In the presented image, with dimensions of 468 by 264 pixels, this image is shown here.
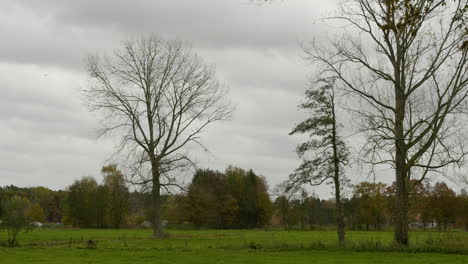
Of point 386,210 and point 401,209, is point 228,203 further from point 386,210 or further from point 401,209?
point 401,209

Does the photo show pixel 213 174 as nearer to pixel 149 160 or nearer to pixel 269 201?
pixel 269 201

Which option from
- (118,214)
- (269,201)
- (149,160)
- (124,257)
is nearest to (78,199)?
(118,214)

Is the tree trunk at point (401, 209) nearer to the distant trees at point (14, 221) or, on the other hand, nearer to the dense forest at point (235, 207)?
the distant trees at point (14, 221)

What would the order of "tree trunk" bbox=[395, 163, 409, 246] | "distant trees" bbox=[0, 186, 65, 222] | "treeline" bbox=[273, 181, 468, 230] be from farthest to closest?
1. "distant trees" bbox=[0, 186, 65, 222]
2. "treeline" bbox=[273, 181, 468, 230]
3. "tree trunk" bbox=[395, 163, 409, 246]

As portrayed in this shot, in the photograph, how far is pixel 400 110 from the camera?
2705 centimetres

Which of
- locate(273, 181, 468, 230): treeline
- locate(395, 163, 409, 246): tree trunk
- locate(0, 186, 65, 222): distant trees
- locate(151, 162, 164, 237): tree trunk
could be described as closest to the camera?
locate(395, 163, 409, 246): tree trunk

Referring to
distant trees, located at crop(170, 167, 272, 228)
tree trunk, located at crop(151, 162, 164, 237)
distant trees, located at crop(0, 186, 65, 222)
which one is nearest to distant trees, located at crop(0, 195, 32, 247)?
tree trunk, located at crop(151, 162, 164, 237)

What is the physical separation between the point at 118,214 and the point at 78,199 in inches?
321

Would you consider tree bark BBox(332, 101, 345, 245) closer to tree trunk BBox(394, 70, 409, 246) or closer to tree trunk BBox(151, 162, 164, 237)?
tree trunk BBox(394, 70, 409, 246)

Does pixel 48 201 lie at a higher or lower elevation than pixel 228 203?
higher

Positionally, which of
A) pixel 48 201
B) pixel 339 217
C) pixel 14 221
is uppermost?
pixel 48 201

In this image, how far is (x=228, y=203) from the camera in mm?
93375

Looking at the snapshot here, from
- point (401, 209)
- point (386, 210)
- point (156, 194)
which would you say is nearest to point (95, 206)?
point (156, 194)

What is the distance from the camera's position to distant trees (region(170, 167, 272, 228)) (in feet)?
295
